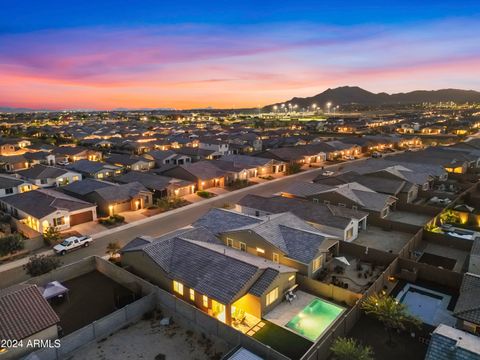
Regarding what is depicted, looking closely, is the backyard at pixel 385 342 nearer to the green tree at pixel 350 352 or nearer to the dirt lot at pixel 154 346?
the green tree at pixel 350 352

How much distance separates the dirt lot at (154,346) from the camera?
64.3 ft

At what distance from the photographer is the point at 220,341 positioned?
2023 centimetres

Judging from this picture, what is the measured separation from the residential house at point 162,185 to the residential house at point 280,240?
56.3 feet

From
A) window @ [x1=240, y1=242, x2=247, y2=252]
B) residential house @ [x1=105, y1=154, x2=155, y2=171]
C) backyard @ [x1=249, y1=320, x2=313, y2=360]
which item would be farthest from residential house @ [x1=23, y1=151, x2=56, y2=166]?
backyard @ [x1=249, y1=320, x2=313, y2=360]

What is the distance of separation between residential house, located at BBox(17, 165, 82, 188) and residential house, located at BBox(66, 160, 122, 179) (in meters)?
2.27

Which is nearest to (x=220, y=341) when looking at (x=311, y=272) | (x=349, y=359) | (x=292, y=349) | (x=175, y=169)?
(x=292, y=349)

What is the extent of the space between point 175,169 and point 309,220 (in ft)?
97.1

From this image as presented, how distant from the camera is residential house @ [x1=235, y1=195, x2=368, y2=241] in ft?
115

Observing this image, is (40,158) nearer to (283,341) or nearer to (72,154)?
(72,154)

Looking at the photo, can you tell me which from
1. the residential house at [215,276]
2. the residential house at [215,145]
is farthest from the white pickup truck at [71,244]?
the residential house at [215,145]

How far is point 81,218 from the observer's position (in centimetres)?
4031

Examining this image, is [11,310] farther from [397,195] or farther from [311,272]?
[397,195]

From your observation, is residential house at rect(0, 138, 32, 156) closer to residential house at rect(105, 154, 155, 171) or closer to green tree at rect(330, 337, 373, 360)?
residential house at rect(105, 154, 155, 171)

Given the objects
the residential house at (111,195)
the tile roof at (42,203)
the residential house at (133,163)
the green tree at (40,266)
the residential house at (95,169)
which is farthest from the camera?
the residential house at (133,163)
